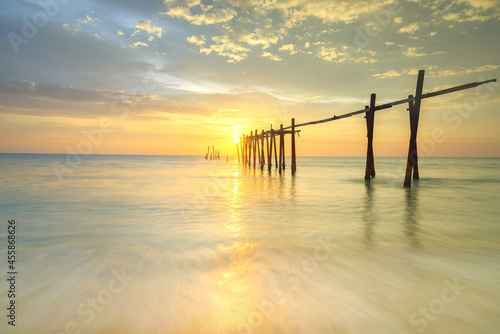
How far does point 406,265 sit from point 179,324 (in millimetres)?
3103

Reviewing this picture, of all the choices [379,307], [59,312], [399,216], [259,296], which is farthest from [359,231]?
[59,312]

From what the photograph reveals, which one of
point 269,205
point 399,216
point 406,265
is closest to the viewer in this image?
point 406,265

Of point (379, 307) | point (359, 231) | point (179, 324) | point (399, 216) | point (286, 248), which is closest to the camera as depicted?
point (179, 324)

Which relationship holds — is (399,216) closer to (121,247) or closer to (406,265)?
(406,265)

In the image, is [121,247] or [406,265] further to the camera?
[121,247]

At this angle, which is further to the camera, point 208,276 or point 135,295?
point 208,276

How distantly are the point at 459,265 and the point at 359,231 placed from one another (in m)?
1.99

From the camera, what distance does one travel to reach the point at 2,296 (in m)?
2.88

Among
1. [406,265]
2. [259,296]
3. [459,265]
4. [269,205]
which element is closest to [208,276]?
[259,296]

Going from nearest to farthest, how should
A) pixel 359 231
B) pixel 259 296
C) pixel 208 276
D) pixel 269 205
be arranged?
1. pixel 259 296
2. pixel 208 276
3. pixel 359 231
4. pixel 269 205

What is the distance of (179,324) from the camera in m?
2.32

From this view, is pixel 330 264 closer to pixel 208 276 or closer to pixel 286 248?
pixel 286 248

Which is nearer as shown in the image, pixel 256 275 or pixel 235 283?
pixel 235 283

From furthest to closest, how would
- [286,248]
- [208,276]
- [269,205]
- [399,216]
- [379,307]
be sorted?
[269,205]
[399,216]
[286,248]
[208,276]
[379,307]
